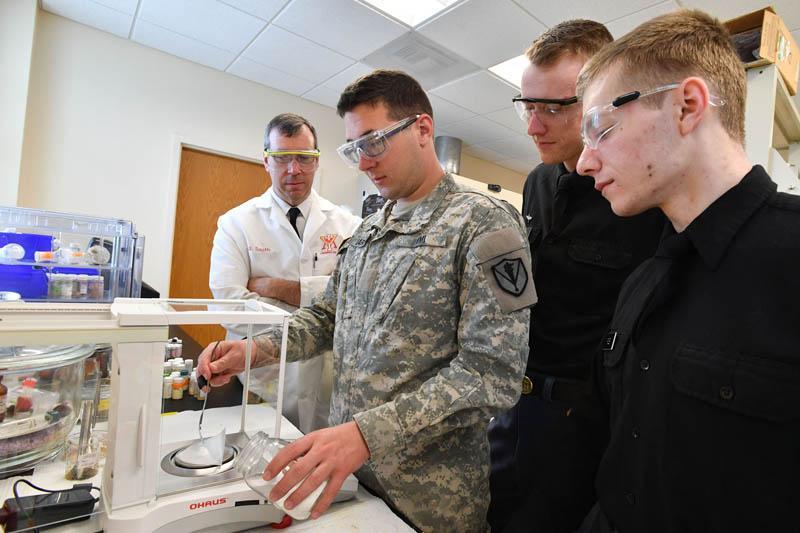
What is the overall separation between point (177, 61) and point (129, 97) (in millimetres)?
513

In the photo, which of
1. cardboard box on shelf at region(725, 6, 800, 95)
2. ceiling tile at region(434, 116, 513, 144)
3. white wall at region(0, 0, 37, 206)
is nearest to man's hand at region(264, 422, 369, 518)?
cardboard box on shelf at region(725, 6, 800, 95)

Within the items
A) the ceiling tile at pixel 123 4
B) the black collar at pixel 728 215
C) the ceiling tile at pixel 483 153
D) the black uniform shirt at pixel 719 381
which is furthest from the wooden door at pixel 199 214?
the black collar at pixel 728 215

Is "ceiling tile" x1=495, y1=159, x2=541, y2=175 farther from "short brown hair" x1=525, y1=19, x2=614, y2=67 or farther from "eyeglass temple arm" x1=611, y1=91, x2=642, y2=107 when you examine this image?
"eyeglass temple arm" x1=611, y1=91, x2=642, y2=107

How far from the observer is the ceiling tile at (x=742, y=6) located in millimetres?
2337

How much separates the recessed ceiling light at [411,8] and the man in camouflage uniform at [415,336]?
1935 mm

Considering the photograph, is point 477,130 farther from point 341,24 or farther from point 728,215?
point 728,215

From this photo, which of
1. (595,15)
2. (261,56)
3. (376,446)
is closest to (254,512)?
(376,446)

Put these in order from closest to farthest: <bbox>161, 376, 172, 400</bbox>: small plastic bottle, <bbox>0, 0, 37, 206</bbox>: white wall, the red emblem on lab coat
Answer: <bbox>161, 376, 172, 400</bbox>: small plastic bottle < the red emblem on lab coat < <bbox>0, 0, 37, 206</bbox>: white wall

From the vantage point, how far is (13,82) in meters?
2.80

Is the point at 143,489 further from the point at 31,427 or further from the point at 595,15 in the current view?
the point at 595,15

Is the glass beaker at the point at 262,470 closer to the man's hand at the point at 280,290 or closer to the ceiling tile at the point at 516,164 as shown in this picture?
the man's hand at the point at 280,290

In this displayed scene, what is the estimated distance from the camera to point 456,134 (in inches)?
193

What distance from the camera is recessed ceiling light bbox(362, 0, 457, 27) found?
104 inches

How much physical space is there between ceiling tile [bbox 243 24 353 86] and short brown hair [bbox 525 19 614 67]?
2533 millimetres
